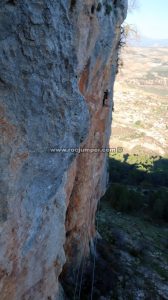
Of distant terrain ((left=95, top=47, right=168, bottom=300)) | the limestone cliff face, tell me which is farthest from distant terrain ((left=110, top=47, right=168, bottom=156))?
the limestone cliff face

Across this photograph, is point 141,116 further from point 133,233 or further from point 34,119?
point 34,119

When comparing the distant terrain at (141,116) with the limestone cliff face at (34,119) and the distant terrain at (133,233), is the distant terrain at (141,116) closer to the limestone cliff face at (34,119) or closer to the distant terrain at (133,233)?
the distant terrain at (133,233)

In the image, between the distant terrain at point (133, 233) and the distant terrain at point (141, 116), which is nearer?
the distant terrain at point (133, 233)

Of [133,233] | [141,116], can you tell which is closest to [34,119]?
[133,233]

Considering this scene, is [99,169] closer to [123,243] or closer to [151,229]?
[123,243]

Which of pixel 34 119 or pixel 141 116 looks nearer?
pixel 34 119

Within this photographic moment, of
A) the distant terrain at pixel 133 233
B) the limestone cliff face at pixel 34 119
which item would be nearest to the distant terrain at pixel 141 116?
the distant terrain at pixel 133 233

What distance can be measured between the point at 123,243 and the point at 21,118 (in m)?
17.8

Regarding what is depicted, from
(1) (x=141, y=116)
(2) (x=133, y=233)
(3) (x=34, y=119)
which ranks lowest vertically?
(2) (x=133, y=233)

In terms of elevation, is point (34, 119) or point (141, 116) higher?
point (141, 116)

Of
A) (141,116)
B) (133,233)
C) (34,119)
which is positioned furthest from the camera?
(141,116)

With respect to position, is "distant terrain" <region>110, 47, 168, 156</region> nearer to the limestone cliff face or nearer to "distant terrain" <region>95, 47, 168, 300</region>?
"distant terrain" <region>95, 47, 168, 300</region>

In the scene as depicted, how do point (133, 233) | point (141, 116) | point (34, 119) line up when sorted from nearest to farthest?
point (34, 119) < point (133, 233) < point (141, 116)

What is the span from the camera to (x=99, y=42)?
11.7 meters
